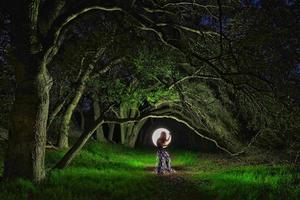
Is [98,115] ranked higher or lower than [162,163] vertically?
higher

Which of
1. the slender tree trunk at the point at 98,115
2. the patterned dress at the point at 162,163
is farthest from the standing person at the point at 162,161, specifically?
the slender tree trunk at the point at 98,115

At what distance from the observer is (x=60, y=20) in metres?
13.4

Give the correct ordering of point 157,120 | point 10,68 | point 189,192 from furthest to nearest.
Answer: point 157,120 → point 10,68 → point 189,192

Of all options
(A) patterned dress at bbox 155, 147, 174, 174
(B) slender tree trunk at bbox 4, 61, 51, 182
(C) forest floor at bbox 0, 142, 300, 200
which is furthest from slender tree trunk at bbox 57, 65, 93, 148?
(B) slender tree trunk at bbox 4, 61, 51, 182

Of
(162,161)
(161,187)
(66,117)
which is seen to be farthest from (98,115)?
(161,187)

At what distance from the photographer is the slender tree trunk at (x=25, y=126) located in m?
13.5

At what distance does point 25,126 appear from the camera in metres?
13.6

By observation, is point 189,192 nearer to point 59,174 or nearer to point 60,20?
point 59,174

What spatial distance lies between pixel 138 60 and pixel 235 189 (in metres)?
7.42

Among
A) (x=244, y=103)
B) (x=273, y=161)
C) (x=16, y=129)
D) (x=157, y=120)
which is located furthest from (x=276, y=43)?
(x=157, y=120)

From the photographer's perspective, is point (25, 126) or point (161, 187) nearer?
point (25, 126)

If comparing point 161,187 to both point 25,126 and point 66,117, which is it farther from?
point 66,117

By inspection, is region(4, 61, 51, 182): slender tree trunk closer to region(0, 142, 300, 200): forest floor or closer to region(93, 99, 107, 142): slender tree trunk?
region(0, 142, 300, 200): forest floor

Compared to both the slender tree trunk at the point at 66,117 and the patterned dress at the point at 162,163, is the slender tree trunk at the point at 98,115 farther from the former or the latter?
the patterned dress at the point at 162,163
